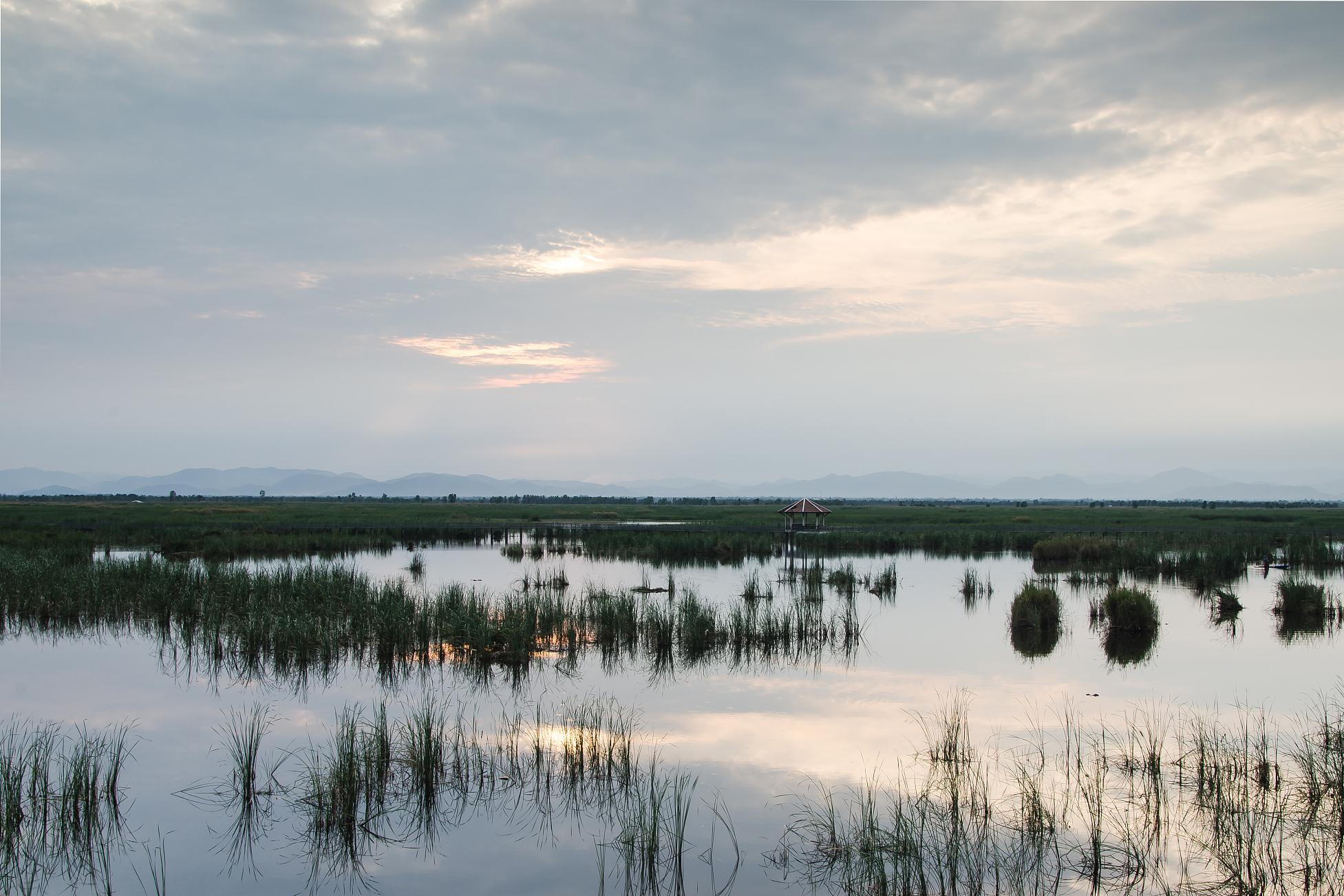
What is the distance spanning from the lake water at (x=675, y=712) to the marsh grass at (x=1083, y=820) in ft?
1.18

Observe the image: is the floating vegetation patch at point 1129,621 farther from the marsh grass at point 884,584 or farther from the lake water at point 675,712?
the marsh grass at point 884,584

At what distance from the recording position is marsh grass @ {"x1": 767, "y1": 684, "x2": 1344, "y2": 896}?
7117 mm

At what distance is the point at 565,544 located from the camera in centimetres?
4559

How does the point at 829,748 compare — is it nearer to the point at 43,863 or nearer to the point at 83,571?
the point at 43,863

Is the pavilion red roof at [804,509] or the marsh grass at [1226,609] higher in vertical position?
the pavilion red roof at [804,509]

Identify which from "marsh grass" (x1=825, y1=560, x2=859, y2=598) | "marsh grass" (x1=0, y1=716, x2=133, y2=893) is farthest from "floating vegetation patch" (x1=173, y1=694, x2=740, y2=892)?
"marsh grass" (x1=825, y1=560, x2=859, y2=598)

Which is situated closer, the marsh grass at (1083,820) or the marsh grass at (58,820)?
the marsh grass at (1083,820)

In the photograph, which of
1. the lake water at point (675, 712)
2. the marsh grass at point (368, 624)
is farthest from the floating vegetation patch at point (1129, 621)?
the marsh grass at point (368, 624)

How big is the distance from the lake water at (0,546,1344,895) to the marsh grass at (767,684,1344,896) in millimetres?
360

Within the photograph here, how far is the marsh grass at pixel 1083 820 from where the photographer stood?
23.4 ft

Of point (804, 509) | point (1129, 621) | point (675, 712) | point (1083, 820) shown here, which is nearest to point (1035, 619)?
point (1129, 621)

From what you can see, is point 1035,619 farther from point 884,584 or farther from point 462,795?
point 462,795

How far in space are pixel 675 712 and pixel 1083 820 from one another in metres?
5.66

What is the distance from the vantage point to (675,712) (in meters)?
12.6
